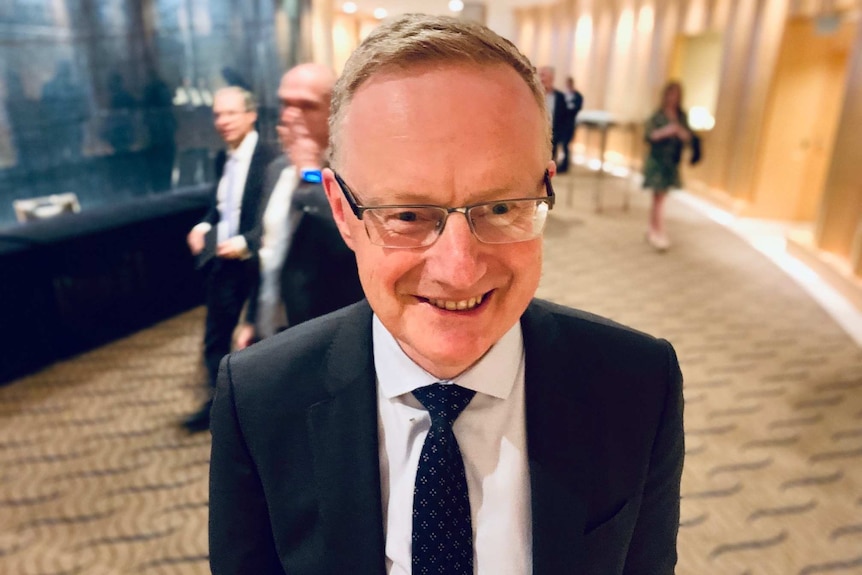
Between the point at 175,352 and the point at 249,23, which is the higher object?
the point at 249,23

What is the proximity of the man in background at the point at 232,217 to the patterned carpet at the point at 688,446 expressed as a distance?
2.61 feet

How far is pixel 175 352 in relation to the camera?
4137 millimetres

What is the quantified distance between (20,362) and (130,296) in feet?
2.84

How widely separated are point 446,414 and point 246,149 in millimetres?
2069

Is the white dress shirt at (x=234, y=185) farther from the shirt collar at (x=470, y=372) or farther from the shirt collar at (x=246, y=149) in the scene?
the shirt collar at (x=470, y=372)

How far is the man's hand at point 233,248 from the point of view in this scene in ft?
8.29

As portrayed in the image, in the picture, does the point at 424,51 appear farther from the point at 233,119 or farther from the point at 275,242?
the point at 233,119

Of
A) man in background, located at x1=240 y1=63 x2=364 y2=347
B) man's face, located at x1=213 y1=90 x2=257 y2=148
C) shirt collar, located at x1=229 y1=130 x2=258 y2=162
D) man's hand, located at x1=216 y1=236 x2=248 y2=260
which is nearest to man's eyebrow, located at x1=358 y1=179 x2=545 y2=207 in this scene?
man in background, located at x1=240 y1=63 x2=364 y2=347

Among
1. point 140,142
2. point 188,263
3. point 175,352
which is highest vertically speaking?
point 140,142

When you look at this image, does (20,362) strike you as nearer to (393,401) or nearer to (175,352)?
(175,352)

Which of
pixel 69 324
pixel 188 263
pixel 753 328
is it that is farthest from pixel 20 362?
pixel 753 328

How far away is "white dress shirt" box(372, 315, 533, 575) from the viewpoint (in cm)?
Answer: 92

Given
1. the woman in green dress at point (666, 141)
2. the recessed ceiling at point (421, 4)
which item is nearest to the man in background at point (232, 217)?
the woman in green dress at point (666, 141)

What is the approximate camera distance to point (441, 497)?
893 mm
